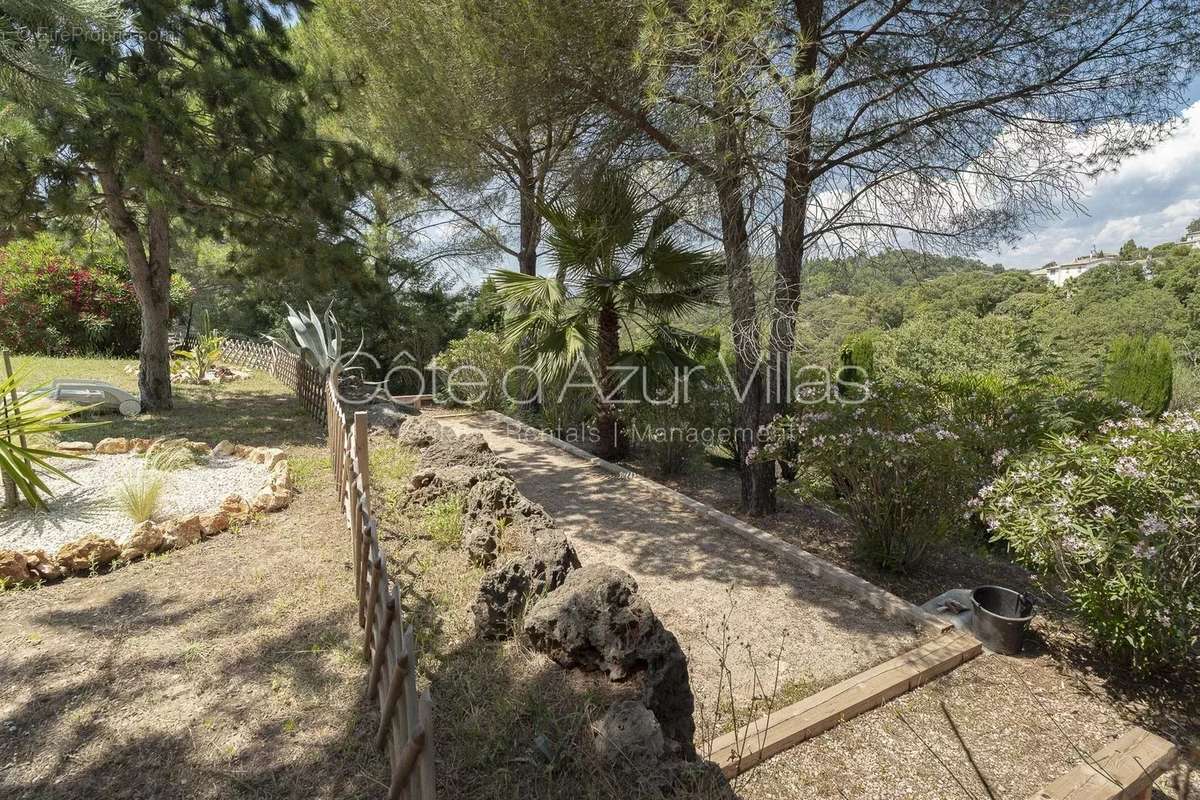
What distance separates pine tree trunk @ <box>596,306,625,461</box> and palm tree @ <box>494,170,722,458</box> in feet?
0.04

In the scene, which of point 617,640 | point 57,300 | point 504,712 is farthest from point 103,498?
point 57,300

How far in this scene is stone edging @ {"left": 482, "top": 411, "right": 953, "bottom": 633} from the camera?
324cm

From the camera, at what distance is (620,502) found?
528 cm

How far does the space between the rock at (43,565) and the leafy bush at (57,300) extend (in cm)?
1149

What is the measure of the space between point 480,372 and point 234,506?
20.1 feet

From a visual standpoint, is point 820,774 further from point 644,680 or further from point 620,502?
point 620,502

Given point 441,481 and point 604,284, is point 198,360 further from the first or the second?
point 604,284

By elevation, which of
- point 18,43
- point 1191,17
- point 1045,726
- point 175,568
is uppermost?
point 1191,17

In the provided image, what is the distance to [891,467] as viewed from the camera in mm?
3652

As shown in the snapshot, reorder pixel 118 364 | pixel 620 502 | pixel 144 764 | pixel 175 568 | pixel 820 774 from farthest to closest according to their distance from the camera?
pixel 118 364 < pixel 620 502 < pixel 175 568 < pixel 820 774 < pixel 144 764

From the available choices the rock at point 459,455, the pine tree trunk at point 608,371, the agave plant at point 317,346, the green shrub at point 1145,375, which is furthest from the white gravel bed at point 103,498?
the green shrub at point 1145,375

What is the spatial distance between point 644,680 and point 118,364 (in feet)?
46.8

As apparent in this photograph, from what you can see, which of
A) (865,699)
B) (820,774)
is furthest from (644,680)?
(865,699)

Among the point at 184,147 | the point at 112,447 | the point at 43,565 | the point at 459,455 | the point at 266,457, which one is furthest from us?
the point at 184,147
